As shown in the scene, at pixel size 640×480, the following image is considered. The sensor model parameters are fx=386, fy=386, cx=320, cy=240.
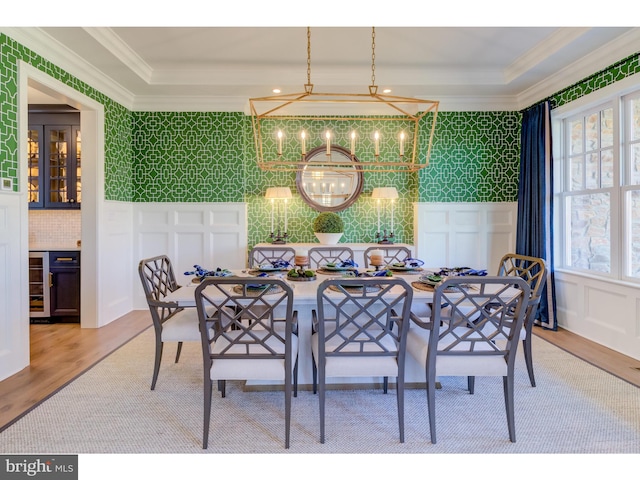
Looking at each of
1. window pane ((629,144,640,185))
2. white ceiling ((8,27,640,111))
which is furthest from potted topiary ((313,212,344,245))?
window pane ((629,144,640,185))

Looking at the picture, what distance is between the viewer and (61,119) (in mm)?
4547

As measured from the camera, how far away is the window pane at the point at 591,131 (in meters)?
3.85

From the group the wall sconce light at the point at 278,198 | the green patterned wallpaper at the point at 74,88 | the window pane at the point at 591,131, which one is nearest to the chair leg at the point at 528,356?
the window pane at the point at 591,131

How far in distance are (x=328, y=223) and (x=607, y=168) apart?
292cm

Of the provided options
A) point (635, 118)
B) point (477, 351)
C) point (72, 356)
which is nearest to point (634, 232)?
point (635, 118)

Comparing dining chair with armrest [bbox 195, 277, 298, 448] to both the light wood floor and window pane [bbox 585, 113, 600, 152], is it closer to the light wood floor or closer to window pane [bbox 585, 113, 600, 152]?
the light wood floor

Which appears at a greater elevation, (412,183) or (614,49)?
(614,49)

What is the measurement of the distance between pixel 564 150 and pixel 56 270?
19.2 ft

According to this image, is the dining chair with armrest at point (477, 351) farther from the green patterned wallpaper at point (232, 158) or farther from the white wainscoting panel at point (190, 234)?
the white wainscoting panel at point (190, 234)

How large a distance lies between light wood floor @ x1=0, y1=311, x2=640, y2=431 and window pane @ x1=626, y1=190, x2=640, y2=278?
767 mm

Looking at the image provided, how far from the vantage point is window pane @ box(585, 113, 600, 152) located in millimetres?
3847

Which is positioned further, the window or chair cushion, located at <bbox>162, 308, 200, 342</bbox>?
the window
